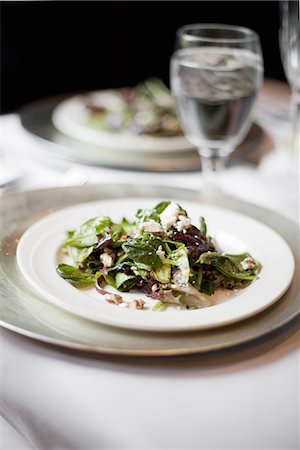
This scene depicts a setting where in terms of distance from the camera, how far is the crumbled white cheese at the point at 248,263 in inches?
34.8

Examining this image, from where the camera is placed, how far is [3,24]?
3.15 meters

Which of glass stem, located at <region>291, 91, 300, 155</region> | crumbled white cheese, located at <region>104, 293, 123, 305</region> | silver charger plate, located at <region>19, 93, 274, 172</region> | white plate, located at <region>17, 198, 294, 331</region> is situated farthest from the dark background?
crumbled white cheese, located at <region>104, 293, 123, 305</region>

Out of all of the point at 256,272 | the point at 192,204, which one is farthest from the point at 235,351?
the point at 192,204

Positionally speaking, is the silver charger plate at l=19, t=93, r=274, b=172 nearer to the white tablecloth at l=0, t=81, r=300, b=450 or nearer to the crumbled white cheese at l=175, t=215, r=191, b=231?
the crumbled white cheese at l=175, t=215, r=191, b=231

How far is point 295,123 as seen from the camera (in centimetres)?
151

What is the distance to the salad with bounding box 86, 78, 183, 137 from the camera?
152 centimetres

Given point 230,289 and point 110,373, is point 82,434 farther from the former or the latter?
point 230,289

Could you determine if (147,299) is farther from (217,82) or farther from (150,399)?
(217,82)

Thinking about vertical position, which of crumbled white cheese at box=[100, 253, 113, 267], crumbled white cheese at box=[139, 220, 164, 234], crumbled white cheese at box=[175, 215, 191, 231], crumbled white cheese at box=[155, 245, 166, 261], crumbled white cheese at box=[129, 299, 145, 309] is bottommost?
crumbled white cheese at box=[129, 299, 145, 309]

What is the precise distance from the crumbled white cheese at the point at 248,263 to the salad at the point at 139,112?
680 mm

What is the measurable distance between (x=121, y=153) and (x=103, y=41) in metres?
2.22

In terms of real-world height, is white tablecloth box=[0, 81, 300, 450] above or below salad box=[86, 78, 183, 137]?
above

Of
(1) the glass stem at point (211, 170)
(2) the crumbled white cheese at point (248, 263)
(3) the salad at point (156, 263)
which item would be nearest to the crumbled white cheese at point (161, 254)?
(3) the salad at point (156, 263)

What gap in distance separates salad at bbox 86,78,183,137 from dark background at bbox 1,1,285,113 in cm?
171
